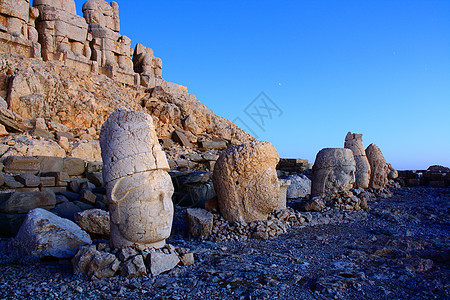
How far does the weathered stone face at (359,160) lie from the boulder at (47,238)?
8.31 metres

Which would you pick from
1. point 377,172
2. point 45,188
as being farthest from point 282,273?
point 377,172

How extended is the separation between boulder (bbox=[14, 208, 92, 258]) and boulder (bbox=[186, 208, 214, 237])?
1744mm

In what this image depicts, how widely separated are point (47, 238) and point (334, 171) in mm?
6501

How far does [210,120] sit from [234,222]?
13.1 m

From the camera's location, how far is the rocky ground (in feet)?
10.4

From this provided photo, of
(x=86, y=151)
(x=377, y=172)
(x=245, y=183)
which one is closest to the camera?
(x=245, y=183)

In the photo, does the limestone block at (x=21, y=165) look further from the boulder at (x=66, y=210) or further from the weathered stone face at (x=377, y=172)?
the weathered stone face at (x=377, y=172)

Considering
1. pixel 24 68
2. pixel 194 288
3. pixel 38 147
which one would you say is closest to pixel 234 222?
pixel 194 288

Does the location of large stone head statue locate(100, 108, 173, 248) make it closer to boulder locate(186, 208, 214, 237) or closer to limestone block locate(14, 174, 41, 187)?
boulder locate(186, 208, 214, 237)

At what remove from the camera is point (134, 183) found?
3.83m

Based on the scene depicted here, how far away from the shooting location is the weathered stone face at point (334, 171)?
8.19 m

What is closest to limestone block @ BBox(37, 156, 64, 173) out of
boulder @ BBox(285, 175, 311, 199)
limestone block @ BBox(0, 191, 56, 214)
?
limestone block @ BBox(0, 191, 56, 214)

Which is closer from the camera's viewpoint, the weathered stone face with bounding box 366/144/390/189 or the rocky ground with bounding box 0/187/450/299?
the rocky ground with bounding box 0/187/450/299

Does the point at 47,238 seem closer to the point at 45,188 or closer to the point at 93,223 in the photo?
the point at 93,223
